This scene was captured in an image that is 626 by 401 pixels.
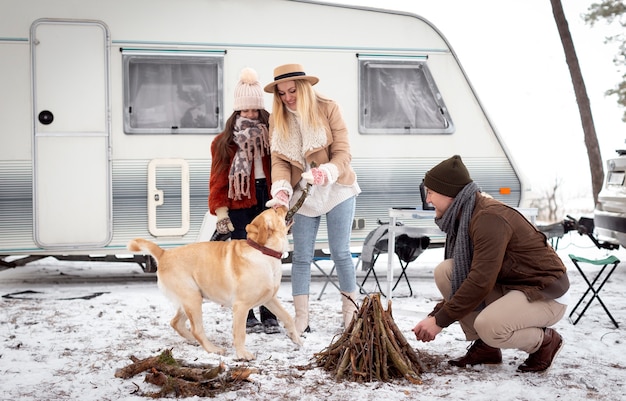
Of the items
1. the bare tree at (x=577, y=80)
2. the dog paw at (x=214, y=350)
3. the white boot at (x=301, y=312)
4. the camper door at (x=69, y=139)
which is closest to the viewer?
the dog paw at (x=214, y=350)

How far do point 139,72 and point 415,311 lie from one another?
3250mm

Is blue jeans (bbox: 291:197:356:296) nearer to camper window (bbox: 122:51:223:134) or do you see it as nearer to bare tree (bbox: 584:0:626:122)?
camper window (bbox: 122:51:223:134)

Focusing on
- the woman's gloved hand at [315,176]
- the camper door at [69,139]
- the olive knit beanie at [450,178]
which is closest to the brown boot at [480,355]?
the olive knit beanie at [450,178]

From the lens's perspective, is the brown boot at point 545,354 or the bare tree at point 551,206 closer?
the brown boot at point 545,354

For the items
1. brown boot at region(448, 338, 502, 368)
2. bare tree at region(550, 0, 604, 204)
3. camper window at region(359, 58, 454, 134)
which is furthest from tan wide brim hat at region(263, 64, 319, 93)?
bare tree at region(550, 0, 604, 204)

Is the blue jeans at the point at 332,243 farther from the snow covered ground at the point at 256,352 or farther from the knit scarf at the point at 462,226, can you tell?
the knit scarf at the point at 462,226

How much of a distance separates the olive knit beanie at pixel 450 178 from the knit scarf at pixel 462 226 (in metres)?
0.03

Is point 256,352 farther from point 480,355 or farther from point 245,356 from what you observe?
point 480,355

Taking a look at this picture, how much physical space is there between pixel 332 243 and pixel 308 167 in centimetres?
50

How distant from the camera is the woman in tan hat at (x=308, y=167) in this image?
172 inches

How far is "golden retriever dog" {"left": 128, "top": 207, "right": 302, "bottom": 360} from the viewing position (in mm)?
4008

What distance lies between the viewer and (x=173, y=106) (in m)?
6.51

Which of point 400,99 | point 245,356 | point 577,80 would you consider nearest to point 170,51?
point 400,99

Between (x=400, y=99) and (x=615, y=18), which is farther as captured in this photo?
(x=615, y=18)
